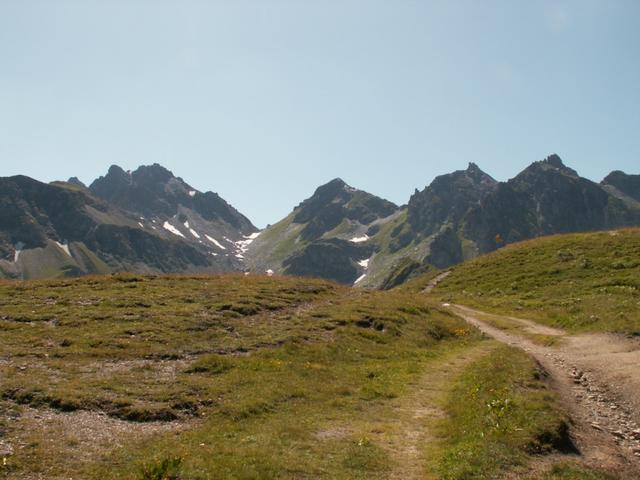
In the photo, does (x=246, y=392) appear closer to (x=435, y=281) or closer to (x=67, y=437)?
(x=67, y=437)

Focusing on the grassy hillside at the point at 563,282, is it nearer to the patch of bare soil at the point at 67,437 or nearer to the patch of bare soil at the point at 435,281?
the patch of bare soil at the point at 435,281

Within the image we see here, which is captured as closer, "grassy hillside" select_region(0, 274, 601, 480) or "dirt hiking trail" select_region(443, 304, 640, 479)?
"grassy hillside" select_region(0, 274, 601, 480)

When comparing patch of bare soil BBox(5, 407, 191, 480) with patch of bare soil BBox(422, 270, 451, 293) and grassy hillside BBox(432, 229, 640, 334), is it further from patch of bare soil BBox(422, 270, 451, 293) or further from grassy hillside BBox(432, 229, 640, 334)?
patch of bare soil BBox(422, 270, 451, 293)

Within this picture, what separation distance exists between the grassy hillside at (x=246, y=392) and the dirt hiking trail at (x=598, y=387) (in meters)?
1.26

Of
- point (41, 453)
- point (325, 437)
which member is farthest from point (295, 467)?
point (41, 453)

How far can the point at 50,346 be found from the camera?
26.6 meters

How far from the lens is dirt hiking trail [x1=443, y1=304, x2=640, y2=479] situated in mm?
16000

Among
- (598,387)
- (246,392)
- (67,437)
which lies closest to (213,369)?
(246,392)

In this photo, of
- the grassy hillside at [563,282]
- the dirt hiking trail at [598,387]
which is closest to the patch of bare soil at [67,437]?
the dirt hiking trail at [598,387]

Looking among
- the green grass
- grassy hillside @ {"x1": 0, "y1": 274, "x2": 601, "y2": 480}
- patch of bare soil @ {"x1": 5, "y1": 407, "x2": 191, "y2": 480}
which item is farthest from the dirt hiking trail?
patch of bare soil @ {"x1": 5, "y1": 407, "x2": 191, "y2": 480}

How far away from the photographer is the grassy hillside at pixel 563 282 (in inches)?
1545

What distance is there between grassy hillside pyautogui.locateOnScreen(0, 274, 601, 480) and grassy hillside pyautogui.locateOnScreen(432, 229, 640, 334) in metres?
9.96

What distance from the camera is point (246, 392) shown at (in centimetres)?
2228

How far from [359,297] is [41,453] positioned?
121ft
